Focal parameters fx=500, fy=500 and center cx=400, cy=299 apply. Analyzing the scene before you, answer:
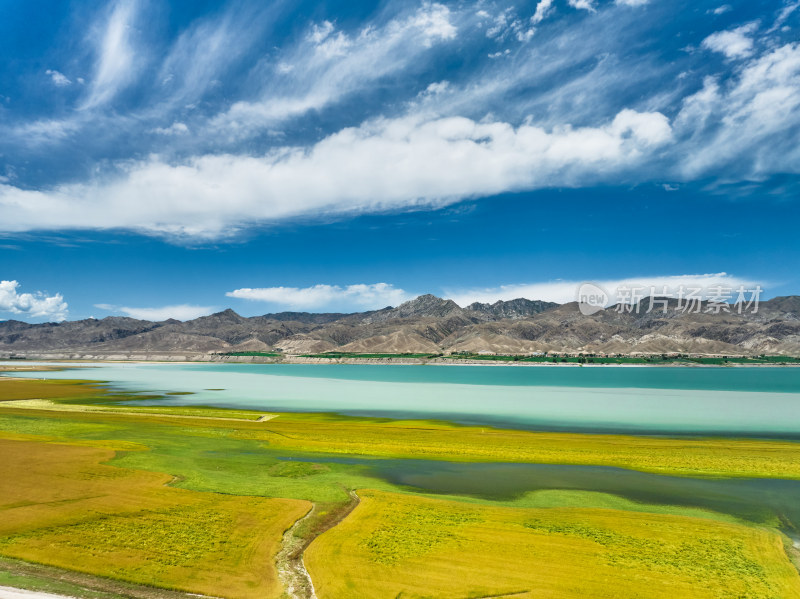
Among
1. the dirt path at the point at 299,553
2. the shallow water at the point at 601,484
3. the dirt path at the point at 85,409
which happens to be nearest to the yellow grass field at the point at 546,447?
the shallow water at the point at 601,484

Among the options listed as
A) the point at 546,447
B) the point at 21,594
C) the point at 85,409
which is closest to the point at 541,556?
the point at 21,594

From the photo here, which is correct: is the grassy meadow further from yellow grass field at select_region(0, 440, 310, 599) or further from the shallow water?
the shallow water

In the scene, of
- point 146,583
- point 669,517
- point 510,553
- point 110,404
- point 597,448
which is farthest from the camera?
point 110,404

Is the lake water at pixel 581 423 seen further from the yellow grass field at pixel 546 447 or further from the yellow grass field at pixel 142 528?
the yellow grass field at pixel 142 528

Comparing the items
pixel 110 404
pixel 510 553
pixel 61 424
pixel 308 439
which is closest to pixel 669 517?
pixel 510 553

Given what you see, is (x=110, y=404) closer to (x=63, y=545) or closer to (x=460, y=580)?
(x=63, y=545)
